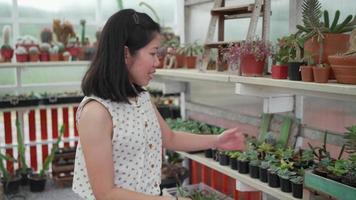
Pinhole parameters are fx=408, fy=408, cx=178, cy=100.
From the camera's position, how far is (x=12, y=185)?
372 cm

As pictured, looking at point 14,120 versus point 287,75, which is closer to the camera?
point 287,75

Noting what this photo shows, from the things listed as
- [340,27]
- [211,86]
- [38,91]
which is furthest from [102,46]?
[38,91]

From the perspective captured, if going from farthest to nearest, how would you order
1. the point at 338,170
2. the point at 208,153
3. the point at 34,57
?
the point at 34,57 < the point at 208,153 < the point at 338,170

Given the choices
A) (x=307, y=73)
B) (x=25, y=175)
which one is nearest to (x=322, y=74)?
(x=307, y=73)

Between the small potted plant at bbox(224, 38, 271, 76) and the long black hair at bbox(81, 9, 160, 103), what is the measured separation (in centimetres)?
52

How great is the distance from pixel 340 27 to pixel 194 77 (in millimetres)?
904

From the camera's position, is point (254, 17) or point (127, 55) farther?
point (254, 17)

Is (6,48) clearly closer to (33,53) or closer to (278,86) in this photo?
(33,53)

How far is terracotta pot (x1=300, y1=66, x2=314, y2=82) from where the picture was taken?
1505 millimetres

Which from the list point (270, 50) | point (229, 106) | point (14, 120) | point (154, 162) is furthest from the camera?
point (14, 120)

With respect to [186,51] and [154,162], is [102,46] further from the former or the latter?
[186,51]

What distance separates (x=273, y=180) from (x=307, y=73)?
1.79ft

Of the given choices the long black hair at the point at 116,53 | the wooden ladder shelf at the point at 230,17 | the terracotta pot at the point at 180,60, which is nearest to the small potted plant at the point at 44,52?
the terracotta pot at the point at 180,60

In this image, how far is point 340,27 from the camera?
1.51m
